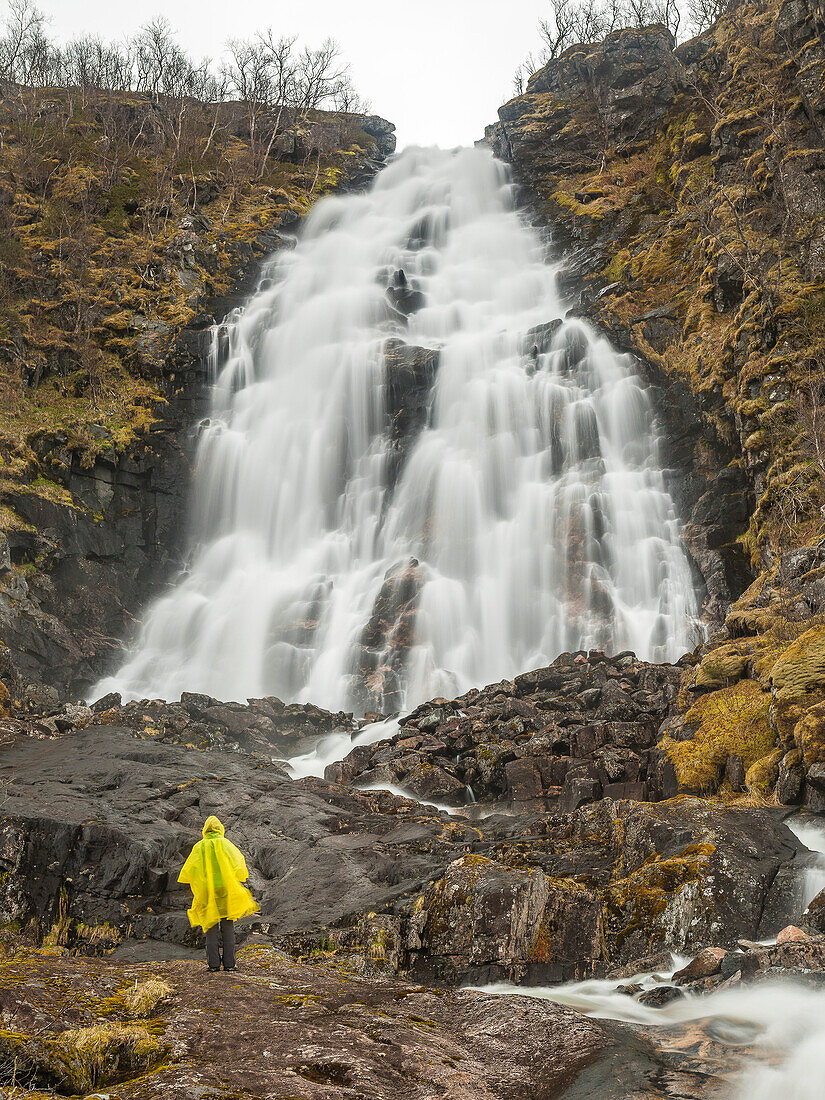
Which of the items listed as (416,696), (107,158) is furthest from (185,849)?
(107,158)

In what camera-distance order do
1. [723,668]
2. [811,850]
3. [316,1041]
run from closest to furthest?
[316,1041], [811,850], [723,668]

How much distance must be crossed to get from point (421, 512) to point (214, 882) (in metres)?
23.7

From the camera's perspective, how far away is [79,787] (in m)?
12.4

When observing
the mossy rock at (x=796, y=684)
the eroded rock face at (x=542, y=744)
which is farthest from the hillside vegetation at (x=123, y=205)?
the mossy rock at (x=796, y=684)

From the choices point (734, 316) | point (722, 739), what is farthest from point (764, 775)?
point (734, 316)

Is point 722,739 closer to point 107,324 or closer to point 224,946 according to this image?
point 224,946

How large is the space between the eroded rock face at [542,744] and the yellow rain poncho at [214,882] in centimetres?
766

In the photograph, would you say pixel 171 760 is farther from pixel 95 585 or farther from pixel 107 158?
pixel 107 158

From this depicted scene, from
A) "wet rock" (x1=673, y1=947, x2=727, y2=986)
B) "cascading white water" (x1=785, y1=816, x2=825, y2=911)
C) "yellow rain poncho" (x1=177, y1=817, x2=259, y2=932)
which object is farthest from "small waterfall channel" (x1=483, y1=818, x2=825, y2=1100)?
"yellow rain poncho" (x1=177, y1=817, x2=259, y2=932)

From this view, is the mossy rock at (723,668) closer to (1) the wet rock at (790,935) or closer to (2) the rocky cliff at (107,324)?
(1) the wet rock at (790,935)

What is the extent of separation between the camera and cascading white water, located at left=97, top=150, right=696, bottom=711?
2458cm

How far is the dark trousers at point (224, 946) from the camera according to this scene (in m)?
6.39

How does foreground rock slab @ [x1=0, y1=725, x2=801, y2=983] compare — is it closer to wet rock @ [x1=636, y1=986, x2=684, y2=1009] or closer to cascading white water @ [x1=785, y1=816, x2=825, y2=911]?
cascading white water @ [x1=785, y1=816, x2=825, y2=911]

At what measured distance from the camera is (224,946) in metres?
6.45
